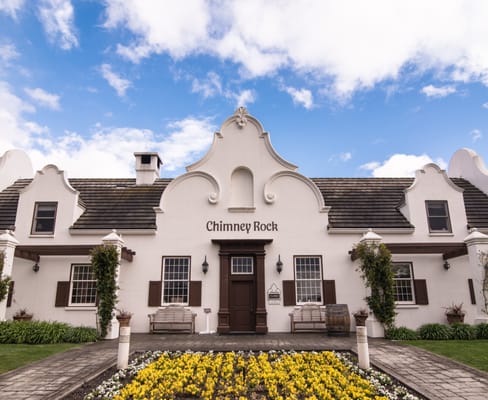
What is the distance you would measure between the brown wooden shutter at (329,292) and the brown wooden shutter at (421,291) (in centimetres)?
325

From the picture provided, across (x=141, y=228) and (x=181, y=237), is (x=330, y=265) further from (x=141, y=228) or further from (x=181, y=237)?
(x=141, y=228)

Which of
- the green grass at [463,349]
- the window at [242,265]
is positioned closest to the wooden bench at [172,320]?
the window at [242,265]

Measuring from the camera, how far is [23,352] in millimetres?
9125

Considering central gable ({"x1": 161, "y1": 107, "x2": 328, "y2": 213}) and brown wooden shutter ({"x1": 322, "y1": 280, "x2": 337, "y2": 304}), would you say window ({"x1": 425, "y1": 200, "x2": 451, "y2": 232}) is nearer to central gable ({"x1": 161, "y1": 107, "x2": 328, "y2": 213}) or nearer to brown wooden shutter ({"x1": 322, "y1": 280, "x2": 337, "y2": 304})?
central gable ({"x1": 161, "y1": 107, "x2": 328, "y2": 213})

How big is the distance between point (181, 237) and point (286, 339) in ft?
18.7

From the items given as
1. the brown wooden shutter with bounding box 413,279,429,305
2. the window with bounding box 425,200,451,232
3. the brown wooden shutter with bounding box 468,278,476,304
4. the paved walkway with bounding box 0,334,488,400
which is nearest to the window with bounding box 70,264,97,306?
the paved walkway with bounding box 0,334,488,400

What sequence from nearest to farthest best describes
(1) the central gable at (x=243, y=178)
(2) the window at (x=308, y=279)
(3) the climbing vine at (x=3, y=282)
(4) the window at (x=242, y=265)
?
(3) the climbing vine at (x=3, y=282) → (2) the window at (x=308, y=279) → (4) the window at (x=242, y=265) → (1) the central gable at (x=243, y=178)

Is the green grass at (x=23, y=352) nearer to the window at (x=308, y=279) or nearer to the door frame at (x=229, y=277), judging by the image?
the door frame at (x=229, y=277)

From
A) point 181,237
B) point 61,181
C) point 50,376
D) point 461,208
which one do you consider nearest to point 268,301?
point 181,237

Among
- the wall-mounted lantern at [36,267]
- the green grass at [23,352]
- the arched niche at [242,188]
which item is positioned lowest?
the green grass at [23,352]

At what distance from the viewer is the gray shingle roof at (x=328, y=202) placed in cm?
1449

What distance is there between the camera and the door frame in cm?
1304

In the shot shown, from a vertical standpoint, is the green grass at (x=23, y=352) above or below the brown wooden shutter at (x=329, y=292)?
below

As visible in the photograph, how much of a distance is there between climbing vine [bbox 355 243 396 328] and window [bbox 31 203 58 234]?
12.8 m
